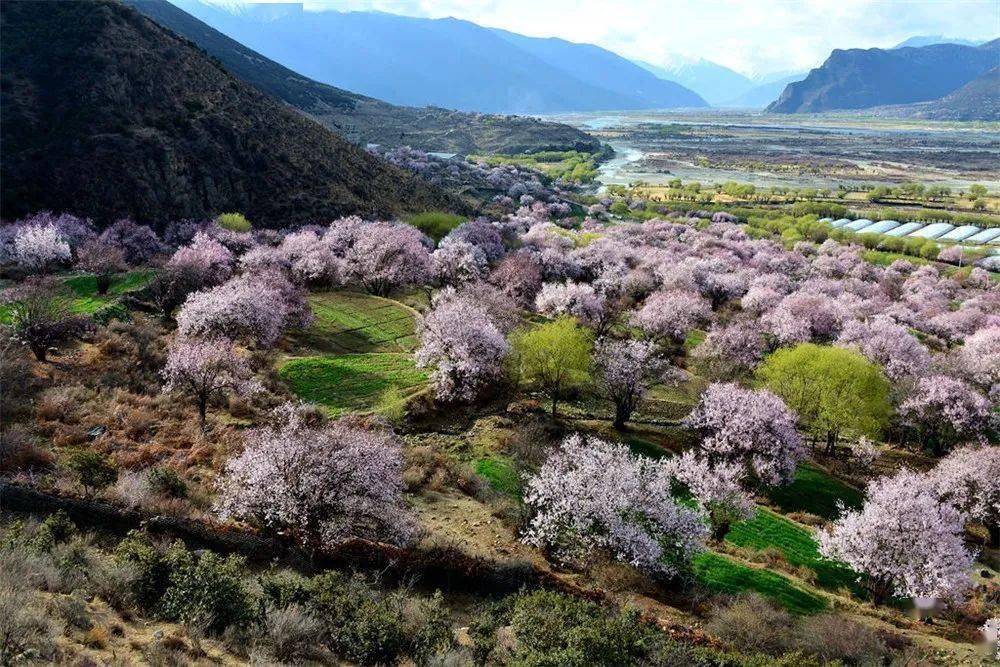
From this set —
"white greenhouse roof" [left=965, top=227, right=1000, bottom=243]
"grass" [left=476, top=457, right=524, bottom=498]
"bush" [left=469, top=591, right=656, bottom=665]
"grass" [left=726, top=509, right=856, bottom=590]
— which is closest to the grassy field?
"grass" [left=476, top=457, right=524, bottom=498]

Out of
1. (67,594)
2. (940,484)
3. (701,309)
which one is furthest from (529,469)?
(701,309)

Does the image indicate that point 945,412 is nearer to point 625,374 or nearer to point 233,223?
point 625,374

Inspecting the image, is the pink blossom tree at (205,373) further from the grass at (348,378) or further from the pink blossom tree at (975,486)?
the pink blossom tree at (975,486)

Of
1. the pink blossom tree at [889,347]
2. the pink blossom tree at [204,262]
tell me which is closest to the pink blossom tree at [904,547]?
the pink blossom tree at [889,347]

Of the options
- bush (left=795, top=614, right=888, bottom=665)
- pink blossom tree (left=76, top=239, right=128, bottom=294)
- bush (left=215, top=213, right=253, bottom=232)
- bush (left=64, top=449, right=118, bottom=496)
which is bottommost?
bush (left=795, top=614, right=888, bottom=665)

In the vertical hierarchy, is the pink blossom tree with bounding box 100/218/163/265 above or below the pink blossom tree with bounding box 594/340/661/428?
above

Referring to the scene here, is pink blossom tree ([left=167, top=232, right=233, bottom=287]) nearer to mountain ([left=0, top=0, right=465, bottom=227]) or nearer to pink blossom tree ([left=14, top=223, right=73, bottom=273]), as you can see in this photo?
pink blossom tree ([left=14, top=223, right=73, bottom=273])

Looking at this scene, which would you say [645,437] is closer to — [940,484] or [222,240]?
[940,484]
